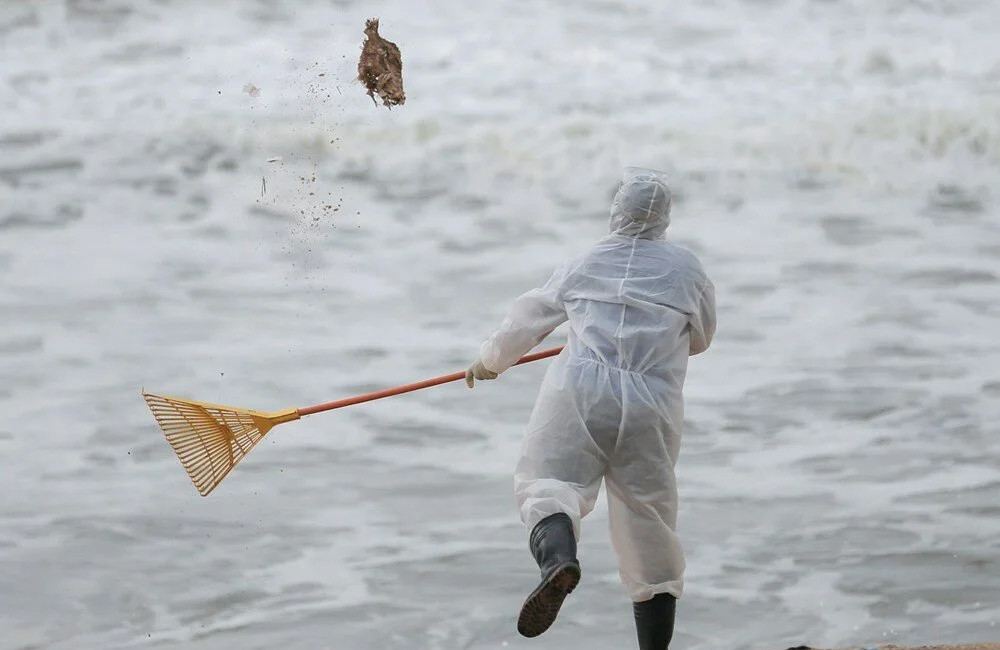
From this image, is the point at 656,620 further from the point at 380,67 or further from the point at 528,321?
the point at 380,67

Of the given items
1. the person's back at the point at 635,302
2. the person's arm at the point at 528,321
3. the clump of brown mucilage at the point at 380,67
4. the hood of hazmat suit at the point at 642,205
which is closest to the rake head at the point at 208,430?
the person's arm at the point at 528,321

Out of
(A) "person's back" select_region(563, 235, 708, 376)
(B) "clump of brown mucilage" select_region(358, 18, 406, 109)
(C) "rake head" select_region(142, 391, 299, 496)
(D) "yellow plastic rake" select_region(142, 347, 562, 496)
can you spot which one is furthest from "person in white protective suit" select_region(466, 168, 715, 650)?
(B) "clump of brown mucilage" select_region(358, 18, 406, 109)

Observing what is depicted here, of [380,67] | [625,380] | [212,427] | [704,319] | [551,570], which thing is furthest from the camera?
[380,67]

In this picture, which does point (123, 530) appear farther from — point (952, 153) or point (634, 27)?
point (952, 153)

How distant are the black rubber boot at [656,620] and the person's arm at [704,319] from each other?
598 millimetres

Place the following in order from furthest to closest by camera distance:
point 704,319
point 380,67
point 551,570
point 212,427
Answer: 1. point 380,67
2. point 212,427
3. point 704,319
4. point 551,570

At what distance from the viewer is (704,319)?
329 cm

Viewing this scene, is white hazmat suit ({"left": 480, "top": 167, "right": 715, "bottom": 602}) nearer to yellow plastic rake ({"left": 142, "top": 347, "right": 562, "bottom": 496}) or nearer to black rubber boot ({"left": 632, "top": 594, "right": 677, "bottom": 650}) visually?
black rubber boot ({"left": 632, "top": 594, "right": 677, "bottom": 650})

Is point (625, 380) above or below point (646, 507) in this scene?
above

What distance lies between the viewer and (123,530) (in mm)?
4938

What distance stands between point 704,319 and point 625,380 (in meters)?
0.26

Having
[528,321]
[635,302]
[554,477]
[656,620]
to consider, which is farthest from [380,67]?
[656,620]

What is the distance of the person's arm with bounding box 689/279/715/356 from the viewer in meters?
3.25

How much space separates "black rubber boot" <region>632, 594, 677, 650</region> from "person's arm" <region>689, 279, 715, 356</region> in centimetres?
60
